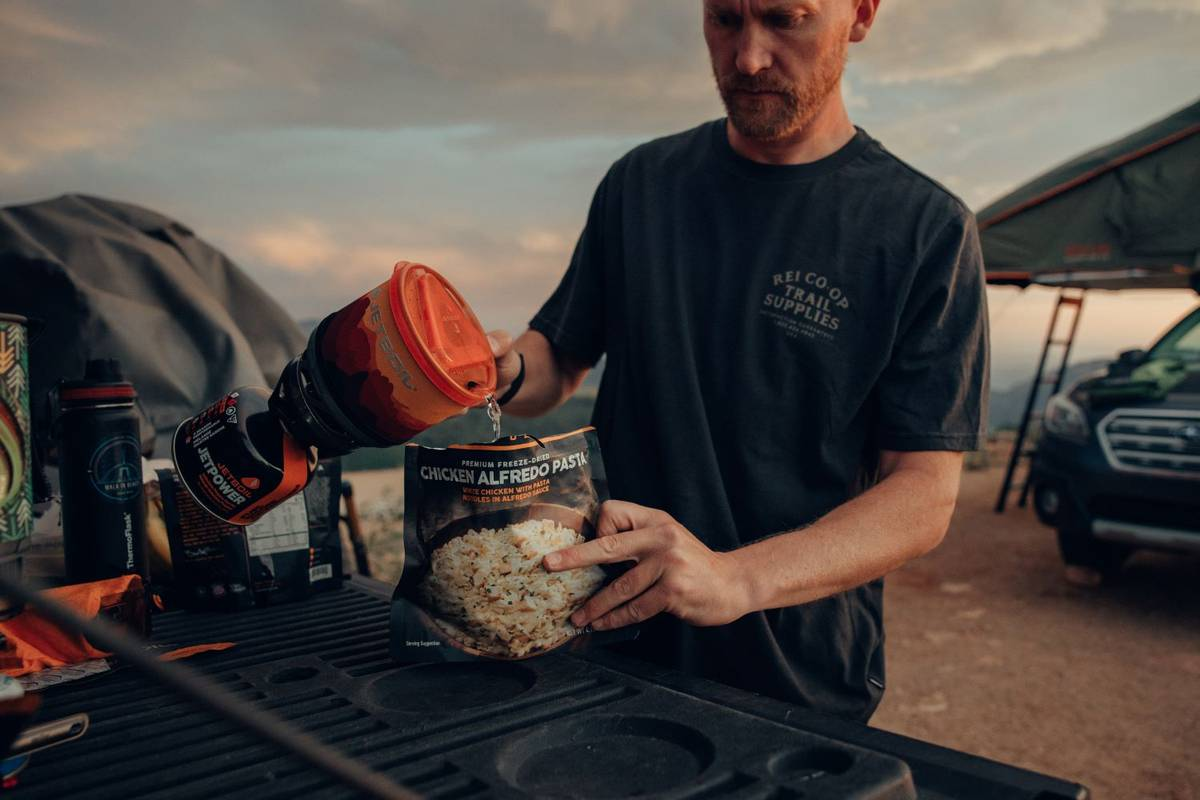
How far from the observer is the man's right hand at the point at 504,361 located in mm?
1556

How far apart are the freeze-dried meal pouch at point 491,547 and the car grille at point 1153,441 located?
4.81 metres

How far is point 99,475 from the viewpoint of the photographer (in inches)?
50.8

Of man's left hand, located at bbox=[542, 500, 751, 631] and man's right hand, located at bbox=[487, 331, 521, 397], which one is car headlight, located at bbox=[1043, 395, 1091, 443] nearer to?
man's right hand, located at bbox=[487, 331, 521, 397]

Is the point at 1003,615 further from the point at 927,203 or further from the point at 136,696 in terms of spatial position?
the point at 136,696

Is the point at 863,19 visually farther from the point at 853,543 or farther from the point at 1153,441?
the point at 1153,441

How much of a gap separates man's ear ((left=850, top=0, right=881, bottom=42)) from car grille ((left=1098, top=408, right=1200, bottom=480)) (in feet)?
13.6

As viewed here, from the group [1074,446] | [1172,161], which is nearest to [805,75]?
[1074,446]

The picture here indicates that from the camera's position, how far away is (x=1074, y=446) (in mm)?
5340

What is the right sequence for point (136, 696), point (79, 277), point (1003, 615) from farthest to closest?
point (1003, 615), point (79, 277), point (136, 696)

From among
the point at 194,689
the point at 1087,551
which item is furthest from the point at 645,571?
the point at 1087,551

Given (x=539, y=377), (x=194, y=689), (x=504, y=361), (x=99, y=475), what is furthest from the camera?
(x=539, y=377)

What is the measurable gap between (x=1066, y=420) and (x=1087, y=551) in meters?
0.85

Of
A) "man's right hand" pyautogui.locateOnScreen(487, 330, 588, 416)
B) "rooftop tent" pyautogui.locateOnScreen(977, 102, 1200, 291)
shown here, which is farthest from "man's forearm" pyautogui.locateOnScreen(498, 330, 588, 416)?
"rooftop tent" pyautogui.locateOnScreen(977, 102, 1200, 291)

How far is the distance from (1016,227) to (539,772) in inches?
330
